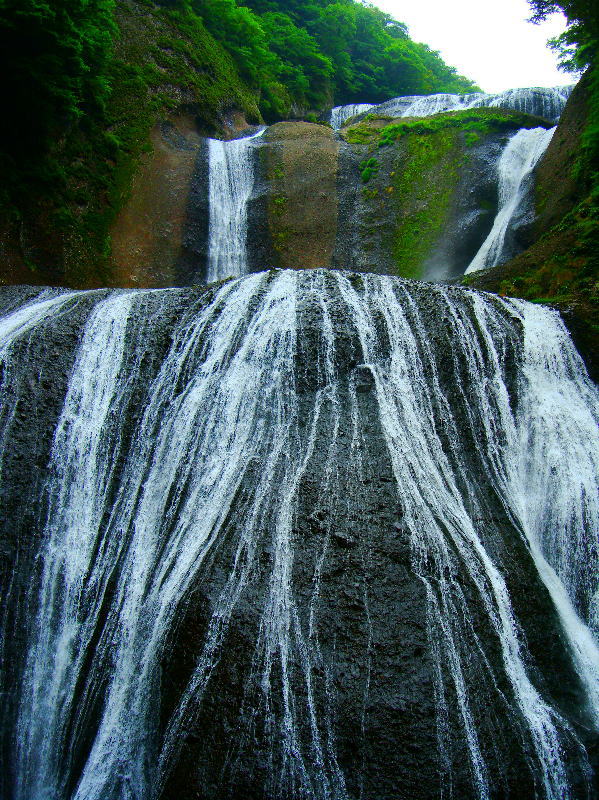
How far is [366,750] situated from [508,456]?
125 inches

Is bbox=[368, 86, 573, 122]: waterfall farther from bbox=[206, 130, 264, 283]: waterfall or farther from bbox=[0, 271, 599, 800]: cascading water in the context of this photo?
bbox=[0, 271, 599, 800]: cascading water

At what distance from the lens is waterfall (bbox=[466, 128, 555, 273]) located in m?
10.3

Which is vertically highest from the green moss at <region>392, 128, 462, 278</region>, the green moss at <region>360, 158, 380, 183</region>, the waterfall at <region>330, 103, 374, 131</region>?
the waterfall at <region>330, 103, 374, 131</region>

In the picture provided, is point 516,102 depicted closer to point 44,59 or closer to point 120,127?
point 120,127

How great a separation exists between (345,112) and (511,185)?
42.5 ft

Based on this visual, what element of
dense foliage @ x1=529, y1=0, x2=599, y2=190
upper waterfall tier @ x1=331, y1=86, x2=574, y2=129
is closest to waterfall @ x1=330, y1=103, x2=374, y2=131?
upper waterfall tier @ x1=331, y1=86, x2=574, y2=129

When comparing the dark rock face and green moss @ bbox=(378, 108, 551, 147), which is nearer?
the dark rock face

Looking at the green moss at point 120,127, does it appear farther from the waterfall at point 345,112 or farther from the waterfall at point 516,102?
the waterfall at point 516,102

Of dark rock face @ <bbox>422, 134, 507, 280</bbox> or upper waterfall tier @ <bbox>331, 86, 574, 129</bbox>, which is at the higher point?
upper waterfall tier @ <bbox>331, 86, 574, 129</bbox>

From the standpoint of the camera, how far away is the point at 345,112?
2127 cm

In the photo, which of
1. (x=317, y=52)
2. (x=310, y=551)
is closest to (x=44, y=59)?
(x=310, y=551)

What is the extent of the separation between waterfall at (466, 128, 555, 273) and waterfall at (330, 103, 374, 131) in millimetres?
10651

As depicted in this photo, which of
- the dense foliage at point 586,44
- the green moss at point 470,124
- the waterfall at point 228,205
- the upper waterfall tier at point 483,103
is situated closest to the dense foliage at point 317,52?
the upper waterfall tier at point 483,103

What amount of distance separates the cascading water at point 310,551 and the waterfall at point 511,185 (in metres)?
4.53
